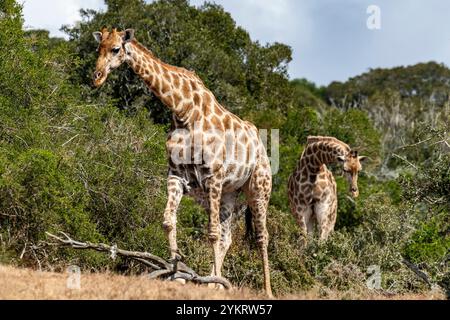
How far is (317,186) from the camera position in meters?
15.4

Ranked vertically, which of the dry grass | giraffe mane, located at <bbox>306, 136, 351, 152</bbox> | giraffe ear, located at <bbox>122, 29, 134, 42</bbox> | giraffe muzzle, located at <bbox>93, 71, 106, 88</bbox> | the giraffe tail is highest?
giraffe ear, located at <bbox>122, 29, 134, 42</bbox>

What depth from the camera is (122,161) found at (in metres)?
14.5

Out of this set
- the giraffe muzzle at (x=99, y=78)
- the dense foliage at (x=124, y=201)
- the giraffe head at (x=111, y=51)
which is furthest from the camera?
the dense foliage at (x=124, y=201)

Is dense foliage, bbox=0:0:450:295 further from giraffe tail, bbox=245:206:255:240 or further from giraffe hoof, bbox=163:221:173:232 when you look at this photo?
giraffe hoof, bbox=163:221:173:232

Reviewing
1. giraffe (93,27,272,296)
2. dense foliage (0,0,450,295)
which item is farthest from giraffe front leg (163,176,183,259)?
dense foliage (0,0,450,295)

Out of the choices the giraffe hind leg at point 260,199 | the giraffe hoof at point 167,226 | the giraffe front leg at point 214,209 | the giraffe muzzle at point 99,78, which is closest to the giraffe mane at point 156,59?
the giraffe muzzle at point 99,78

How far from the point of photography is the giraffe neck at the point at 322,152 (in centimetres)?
1494

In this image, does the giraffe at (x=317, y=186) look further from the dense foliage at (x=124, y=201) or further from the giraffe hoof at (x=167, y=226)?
the giraffe hoof at (x=167, y=226)

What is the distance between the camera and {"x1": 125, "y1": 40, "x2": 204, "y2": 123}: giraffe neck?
10.3 meters

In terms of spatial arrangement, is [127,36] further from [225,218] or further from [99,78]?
[225,218]

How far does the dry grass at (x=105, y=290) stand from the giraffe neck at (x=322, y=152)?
19.9ft

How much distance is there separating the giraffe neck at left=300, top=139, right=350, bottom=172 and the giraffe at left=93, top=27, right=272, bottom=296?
4.08 meters

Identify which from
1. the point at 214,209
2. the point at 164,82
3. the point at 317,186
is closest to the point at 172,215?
the point at 214,209
